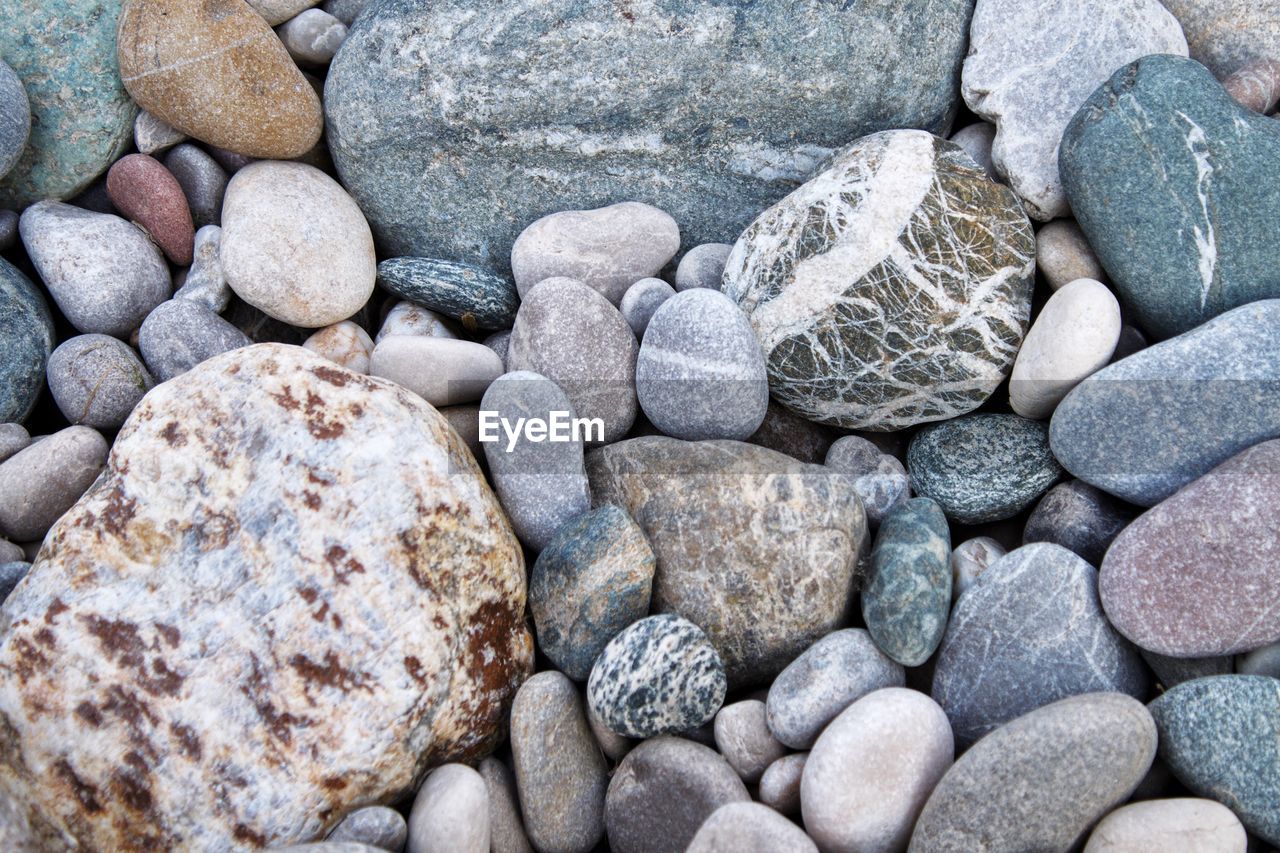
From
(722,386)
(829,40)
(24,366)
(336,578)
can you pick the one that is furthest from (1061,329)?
(24,366)

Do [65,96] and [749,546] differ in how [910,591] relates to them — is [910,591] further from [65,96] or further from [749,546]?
[65,96]

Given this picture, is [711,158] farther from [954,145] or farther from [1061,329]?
[1061,329]

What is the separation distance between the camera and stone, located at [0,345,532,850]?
2.03 metres

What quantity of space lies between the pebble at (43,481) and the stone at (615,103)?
1.24m

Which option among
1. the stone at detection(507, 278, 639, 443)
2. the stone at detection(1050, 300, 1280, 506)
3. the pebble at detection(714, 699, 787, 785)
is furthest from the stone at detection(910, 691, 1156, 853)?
the stone at detection(507, 278, 639, 443)

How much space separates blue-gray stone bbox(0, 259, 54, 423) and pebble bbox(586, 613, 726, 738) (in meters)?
2.10

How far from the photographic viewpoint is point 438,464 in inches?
92.0

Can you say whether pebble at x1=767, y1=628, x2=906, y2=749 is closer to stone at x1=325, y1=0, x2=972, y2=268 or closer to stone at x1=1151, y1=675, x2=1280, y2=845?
stone at x1=1151, y1=675, x2=1280, y2=845

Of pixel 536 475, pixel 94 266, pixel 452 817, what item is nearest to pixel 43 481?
pixel 94 266

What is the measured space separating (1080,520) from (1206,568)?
370 mm

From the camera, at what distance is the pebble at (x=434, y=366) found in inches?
110

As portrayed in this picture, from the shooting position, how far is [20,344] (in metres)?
2.92

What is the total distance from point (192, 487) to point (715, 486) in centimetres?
137

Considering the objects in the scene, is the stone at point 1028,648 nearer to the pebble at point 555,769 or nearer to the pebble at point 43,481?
the pebble at point 555,769
